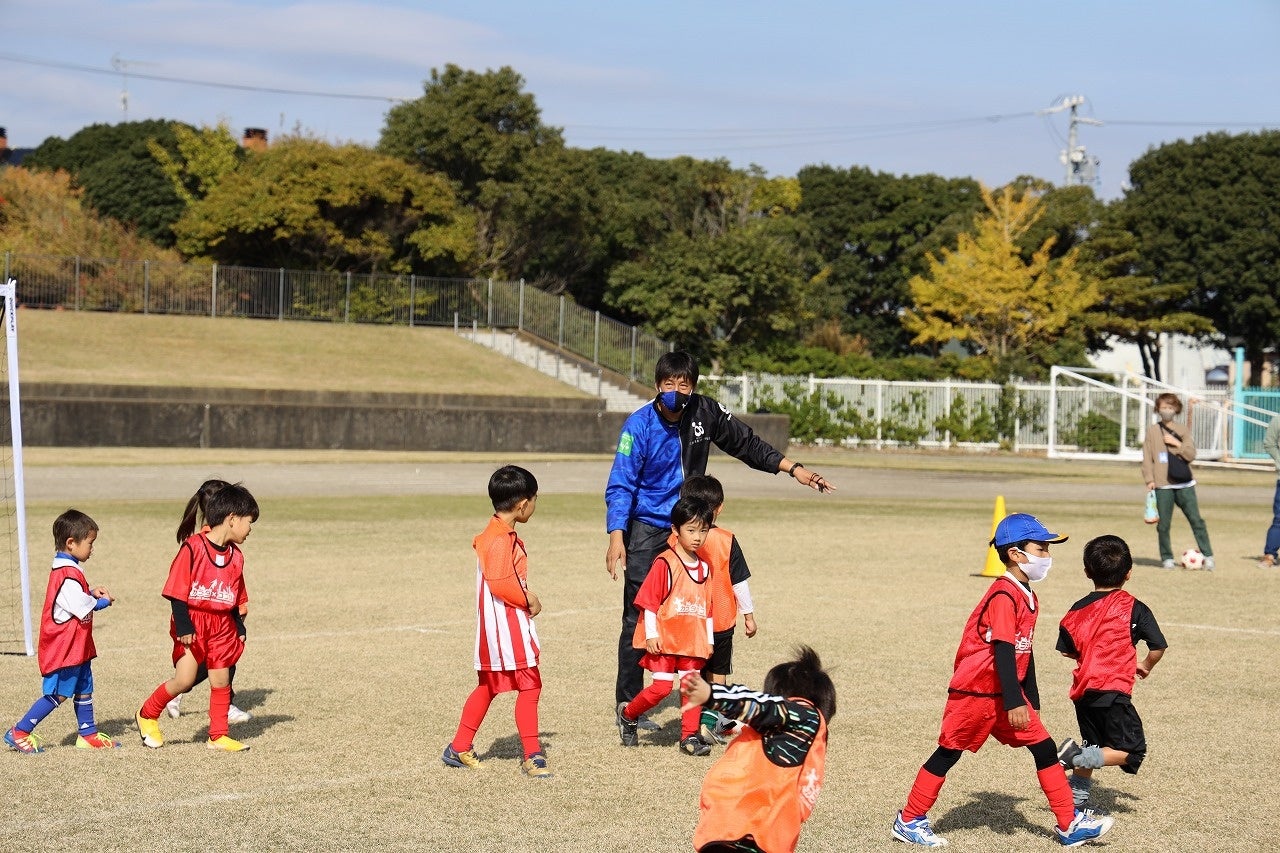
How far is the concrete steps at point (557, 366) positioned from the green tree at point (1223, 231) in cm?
2444

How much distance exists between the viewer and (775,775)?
410cm

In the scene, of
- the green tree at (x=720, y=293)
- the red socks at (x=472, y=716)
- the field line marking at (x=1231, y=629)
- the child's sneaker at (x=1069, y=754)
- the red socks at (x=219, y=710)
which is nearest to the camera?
the child's sneaker at (x=1069, y=754)

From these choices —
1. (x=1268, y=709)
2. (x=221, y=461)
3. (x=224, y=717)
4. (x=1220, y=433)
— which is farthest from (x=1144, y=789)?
(x=1220, y=433)

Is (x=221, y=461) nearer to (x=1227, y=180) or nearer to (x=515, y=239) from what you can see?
(x=515, y=239)

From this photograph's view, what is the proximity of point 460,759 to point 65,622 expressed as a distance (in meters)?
2.05

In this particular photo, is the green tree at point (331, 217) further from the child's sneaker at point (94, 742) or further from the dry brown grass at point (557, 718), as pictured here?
the child's sneaker at point (94, 742)

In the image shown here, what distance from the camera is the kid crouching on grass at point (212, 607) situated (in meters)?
Result: 7.04

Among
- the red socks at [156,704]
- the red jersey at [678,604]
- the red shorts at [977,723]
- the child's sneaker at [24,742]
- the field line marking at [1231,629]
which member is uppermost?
the red jersey at [678,604]

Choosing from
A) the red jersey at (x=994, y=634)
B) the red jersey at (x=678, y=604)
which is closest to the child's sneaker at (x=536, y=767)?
the red jersey at (x=678, y=604)

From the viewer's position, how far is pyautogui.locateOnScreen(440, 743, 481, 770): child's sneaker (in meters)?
6.82

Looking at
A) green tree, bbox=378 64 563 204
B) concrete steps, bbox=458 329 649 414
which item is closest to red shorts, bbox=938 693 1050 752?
concrete steps, bbox=458 329 649 414

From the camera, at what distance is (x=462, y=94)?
2094 inches

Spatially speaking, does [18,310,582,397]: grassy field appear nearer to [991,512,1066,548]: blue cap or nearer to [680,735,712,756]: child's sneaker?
[680,735,712,756]: child's sneaker

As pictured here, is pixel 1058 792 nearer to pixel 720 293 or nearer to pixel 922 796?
pixel 922 796
